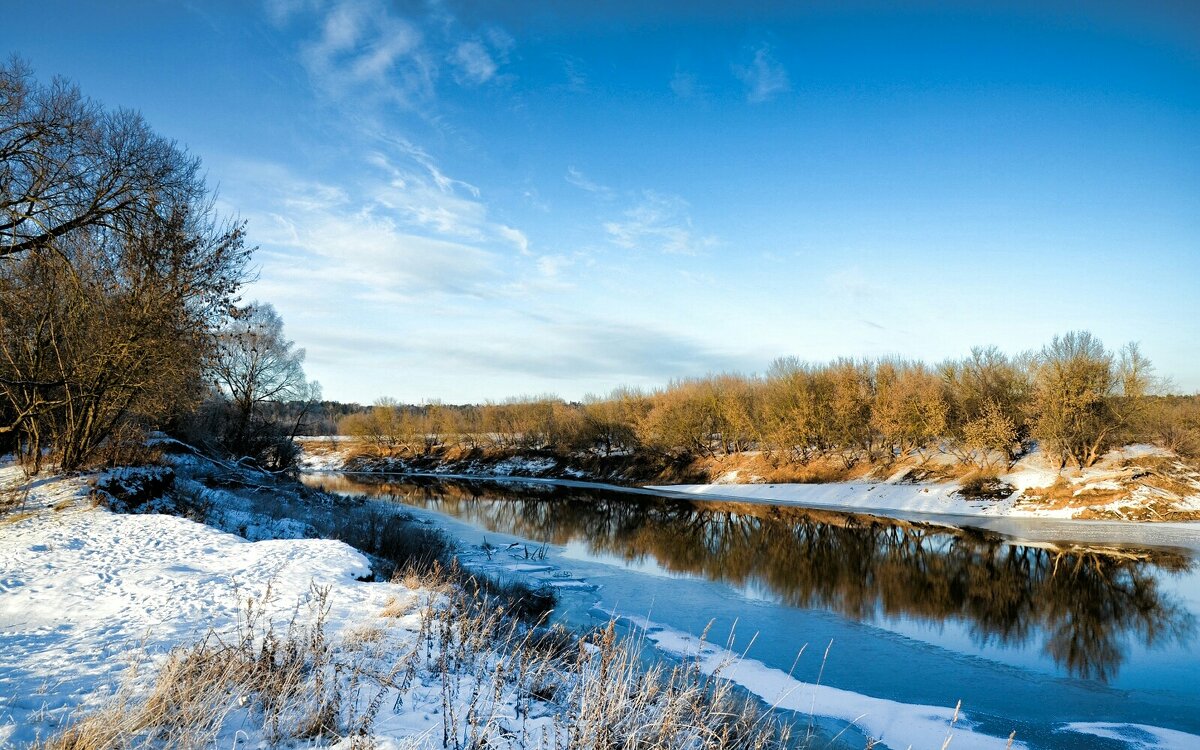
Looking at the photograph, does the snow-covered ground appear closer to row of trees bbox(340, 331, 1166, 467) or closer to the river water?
the river water

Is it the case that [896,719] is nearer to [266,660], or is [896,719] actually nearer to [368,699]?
[368,699]

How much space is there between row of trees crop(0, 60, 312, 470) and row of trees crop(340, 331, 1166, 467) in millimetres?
40864

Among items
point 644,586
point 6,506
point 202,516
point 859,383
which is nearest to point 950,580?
point 644,586

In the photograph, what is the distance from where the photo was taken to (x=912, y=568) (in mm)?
20062

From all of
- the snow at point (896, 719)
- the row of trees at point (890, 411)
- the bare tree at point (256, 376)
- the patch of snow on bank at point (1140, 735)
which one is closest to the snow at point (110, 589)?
the snow at point (896, 719)

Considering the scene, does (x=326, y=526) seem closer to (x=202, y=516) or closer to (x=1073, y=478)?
(x=202, y=516)

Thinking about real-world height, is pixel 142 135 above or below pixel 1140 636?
→ above

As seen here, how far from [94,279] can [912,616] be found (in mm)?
19960

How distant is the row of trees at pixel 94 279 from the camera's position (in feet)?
36.3

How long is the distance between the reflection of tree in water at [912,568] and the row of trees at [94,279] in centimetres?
1568

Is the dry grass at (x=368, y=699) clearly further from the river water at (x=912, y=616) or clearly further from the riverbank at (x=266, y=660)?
the river water at (x=912, y=616)

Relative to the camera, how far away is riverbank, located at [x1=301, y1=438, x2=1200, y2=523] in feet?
99.8

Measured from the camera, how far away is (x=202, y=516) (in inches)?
535

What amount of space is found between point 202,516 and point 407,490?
3772 cm
